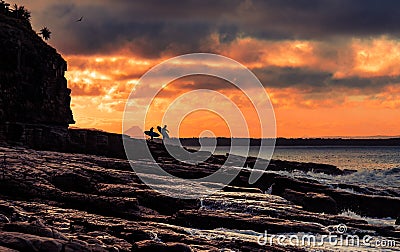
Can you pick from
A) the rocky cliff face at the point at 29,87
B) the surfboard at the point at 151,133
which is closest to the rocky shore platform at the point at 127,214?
the rocky cliff face at the point at 29,87

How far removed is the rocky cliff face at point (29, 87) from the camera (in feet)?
161

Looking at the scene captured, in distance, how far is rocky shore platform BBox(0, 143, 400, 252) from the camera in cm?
1555

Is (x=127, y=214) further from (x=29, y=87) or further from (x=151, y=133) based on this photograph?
(x=151, y=133)

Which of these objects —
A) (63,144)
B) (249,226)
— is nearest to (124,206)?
(249,226)

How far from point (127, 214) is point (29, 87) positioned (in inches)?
1481

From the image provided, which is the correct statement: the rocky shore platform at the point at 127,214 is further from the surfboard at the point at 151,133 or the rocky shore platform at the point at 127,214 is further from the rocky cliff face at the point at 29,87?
the surfboard at the point at 151,133

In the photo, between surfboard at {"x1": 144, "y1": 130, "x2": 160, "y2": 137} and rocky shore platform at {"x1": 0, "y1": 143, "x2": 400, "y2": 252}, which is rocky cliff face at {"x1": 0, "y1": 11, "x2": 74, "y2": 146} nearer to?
surfboard at {"x1": 144, "y1": 130, "x2": 160, "y2": 137}

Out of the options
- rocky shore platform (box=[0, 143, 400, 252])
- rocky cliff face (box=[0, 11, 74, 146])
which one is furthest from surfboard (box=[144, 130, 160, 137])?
rocky shore platform (box=[0, 143, 400, 252])

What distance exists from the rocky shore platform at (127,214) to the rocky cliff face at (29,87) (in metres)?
17.1

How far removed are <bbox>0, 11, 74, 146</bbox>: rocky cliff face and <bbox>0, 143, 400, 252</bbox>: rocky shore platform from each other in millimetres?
17128

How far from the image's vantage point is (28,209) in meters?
21.0

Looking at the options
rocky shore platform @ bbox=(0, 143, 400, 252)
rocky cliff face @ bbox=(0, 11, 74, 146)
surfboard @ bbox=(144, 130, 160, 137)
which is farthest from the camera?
surfboard @ bbox=(144, 130, 160, 137)

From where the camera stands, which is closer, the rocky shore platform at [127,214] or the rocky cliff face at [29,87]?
the rocky shore platform at [127,214]

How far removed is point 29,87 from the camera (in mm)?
55344
